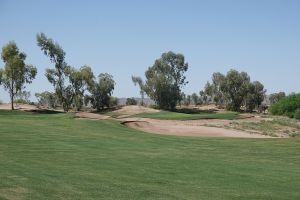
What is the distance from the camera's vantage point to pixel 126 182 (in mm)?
12594

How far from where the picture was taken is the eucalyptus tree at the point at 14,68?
64.5 meters

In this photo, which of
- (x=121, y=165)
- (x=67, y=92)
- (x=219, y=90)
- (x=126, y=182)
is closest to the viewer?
(x=126, y=182)

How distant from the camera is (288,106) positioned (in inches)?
3361

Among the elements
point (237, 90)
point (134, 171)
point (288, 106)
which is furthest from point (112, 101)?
point (134, 171)

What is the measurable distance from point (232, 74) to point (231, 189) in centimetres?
10040

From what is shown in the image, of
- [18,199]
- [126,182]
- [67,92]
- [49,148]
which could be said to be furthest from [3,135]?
[67,92]

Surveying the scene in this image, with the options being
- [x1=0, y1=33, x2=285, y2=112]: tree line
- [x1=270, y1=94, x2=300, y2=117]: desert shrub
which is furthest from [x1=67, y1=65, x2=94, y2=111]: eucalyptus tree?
[x1=270, y1=94, x2=300, y2=117]: desert shrub

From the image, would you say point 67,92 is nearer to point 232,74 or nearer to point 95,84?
point 95,84

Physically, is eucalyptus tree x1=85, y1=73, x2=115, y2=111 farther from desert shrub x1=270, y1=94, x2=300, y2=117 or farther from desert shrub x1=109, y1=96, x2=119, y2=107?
desert shrub x1=270, y1=94, x2=300, y2=117

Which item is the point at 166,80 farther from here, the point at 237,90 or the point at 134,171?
the point at 134,171

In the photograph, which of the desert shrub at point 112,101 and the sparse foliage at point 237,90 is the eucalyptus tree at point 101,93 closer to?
the desert shrub at point 112,101

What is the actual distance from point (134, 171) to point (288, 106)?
76.2m

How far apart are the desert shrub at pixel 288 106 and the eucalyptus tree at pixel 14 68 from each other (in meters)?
49.4

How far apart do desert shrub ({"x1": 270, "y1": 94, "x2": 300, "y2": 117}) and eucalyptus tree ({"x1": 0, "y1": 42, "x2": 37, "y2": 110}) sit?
49.4 metres
